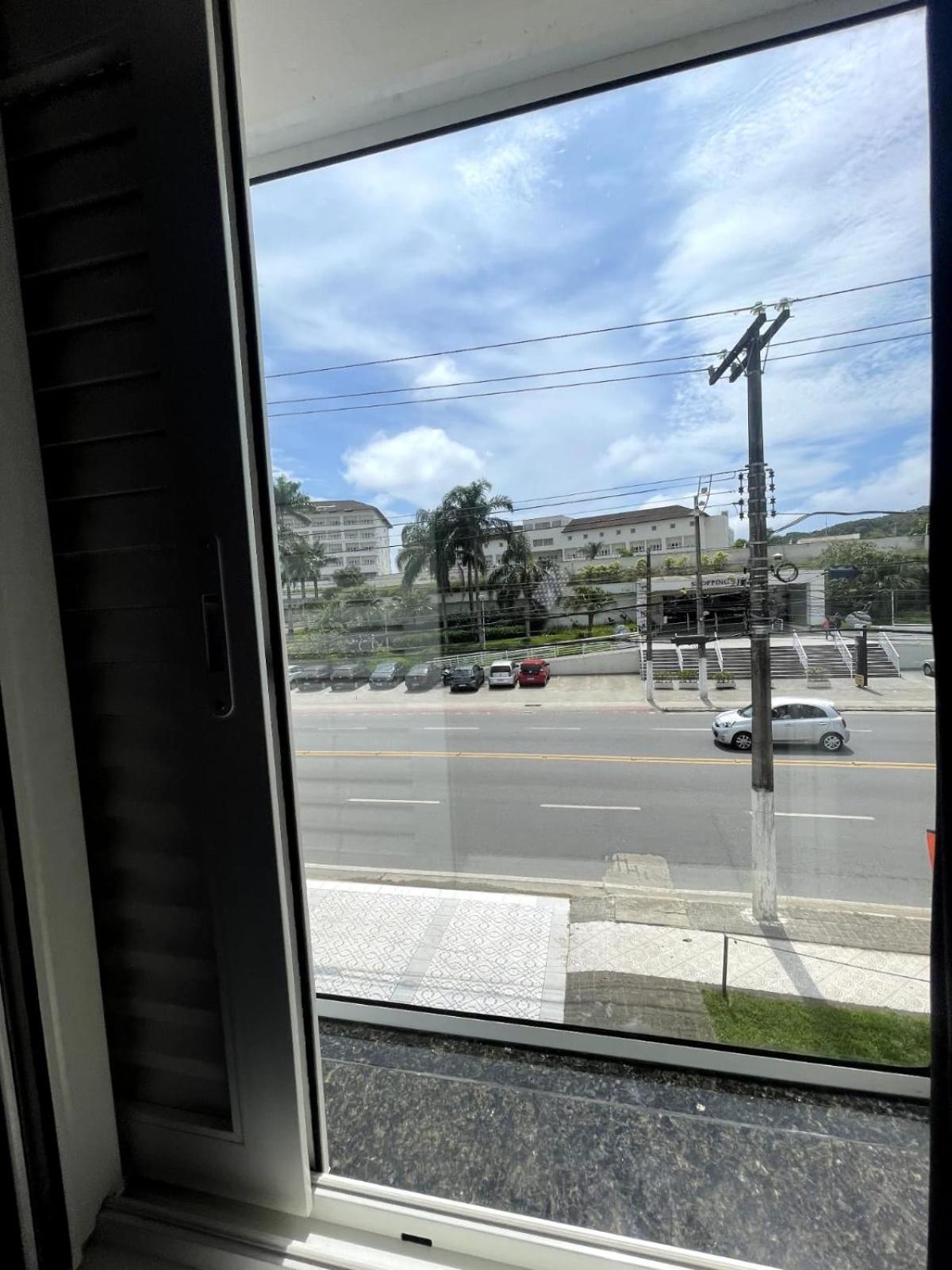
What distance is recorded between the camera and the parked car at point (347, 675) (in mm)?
1351

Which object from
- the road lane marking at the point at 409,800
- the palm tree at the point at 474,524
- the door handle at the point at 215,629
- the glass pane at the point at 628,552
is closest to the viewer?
the door handle at the point at 215,629

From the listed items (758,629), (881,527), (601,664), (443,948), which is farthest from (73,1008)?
(881,527)

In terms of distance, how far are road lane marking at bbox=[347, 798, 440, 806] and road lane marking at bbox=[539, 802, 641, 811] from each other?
27cm

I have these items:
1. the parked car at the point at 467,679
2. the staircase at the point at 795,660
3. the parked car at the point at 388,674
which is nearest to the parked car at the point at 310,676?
the parked car at the point at 388,674

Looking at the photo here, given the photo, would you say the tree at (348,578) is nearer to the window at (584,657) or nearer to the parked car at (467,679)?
the window at (584,657)

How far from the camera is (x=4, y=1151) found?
0.70 metres

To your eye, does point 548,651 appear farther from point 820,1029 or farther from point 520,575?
point 820,1029

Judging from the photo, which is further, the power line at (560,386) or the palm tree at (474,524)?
the palm tree at (474,524)

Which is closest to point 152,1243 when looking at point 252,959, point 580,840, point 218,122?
point 252,959

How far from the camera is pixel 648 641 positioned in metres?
1.14

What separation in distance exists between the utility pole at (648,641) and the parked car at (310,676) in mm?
799

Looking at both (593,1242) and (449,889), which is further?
(449,889)

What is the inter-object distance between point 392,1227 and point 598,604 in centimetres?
109

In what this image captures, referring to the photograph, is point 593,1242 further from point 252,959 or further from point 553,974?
point 252,959
